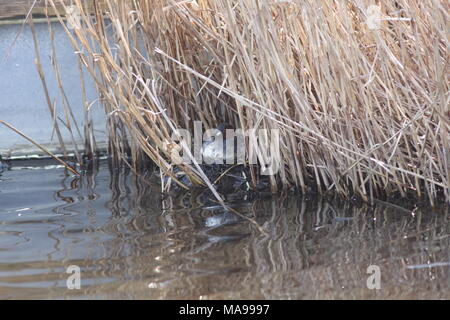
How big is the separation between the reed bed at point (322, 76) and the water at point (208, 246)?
7.7 inches

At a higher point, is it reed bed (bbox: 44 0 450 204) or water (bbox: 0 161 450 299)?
reed bed (bbox: 44 0 450 204)

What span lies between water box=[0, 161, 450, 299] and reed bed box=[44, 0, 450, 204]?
19 centimetres

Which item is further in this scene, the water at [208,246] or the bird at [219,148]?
the bird at [219,148]

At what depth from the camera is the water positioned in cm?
252

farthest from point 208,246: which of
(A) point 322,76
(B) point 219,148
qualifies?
(B) point 219,148

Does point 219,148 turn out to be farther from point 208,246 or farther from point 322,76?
point 208,246

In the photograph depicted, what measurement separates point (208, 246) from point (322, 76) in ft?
2.68

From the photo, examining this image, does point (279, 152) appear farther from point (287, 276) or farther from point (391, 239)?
point (287, 276)

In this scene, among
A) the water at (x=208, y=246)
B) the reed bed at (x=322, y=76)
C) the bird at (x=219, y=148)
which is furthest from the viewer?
the bird at (x=219, y=148)

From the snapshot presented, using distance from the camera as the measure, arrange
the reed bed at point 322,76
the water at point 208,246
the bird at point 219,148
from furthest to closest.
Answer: the bird at point 219,148 < the reed bed at point 322,76 < the water at point 208,246

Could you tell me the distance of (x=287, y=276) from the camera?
8.57 ft

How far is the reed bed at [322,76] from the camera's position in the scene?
3.06 meters

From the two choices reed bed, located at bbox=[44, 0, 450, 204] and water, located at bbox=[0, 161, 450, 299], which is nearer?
water, located at bbox=[0, 161, 450, 299]

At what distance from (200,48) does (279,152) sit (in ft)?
2.21
